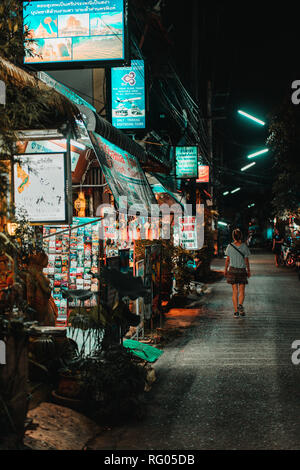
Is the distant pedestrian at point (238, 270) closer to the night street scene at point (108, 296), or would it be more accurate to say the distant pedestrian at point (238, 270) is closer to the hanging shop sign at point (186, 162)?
the night street scene at point (108, 296)

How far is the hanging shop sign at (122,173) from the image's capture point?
831cm

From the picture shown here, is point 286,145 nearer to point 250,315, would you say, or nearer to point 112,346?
point 250,315

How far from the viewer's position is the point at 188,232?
63.5 ft

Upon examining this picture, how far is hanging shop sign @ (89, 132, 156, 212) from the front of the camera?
8312 millimetres

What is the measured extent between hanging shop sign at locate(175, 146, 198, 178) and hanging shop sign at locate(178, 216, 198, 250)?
1945mm

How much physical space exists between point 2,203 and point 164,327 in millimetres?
7372

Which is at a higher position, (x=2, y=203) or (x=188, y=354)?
(x=2, y=203)

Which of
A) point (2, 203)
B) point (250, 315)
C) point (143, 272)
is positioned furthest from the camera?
point (250, 315)

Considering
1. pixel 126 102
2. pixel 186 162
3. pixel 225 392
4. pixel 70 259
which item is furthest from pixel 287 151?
pixel 225 392

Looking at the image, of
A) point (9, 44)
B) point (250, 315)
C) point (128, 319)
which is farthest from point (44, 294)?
point (250, 315)

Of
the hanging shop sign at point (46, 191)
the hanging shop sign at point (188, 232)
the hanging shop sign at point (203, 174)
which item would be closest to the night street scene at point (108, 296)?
the hanging shop sign at point (46, 191)

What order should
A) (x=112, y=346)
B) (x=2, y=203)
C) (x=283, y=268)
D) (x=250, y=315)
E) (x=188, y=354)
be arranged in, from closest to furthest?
(x=2, y=203) → (x=112, y=346) → (x=188, y=354) → (x=250, y=315) → (x=283, y=268)

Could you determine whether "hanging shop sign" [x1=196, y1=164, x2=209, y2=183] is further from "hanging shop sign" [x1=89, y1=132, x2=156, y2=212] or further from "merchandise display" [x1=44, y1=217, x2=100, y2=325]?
"merchandise display" [x1=44, y1=217, x2=100, y2=325]

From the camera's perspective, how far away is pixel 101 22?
343 inches
